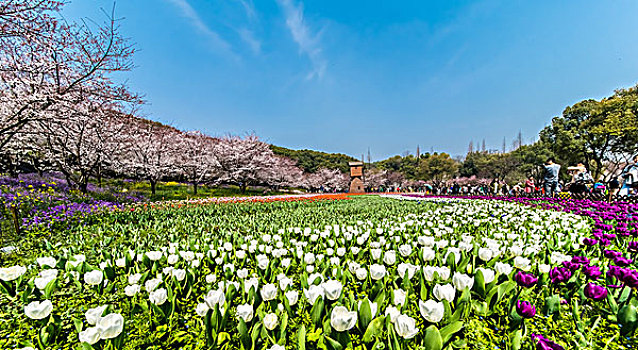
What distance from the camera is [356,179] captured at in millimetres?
28188

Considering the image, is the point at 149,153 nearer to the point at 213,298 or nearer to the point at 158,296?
the point at 158,296

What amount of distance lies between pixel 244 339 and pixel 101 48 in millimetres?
8084

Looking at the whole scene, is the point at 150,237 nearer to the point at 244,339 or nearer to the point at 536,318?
the point at 244,339

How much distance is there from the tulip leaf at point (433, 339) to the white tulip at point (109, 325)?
4.42 ft

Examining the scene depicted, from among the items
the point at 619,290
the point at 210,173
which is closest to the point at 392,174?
the point at 210,173

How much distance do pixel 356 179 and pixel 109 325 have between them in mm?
27304

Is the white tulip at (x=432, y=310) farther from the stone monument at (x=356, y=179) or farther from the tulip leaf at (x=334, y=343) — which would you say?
the stone monument at (x=356, y=179)

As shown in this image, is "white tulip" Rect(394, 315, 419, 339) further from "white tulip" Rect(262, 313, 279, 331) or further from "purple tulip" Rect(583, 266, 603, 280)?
"purple tulip" Rect(583, 266, 603, 280)

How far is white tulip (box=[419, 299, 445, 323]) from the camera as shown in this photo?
1322 millimetres

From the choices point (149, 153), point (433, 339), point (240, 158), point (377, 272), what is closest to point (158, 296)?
point (377, 272)

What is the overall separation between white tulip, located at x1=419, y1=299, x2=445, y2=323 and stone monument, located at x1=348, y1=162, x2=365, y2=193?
26.3 meters

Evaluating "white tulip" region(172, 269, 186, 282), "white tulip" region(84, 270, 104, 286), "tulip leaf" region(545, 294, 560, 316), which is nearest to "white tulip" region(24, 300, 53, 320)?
"white tulip" region(84, 270, 104, 286)

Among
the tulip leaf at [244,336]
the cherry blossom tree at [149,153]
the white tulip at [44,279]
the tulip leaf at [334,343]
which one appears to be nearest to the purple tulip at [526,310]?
the tulip leaf at [334,343]

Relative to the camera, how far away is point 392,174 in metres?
51.1
